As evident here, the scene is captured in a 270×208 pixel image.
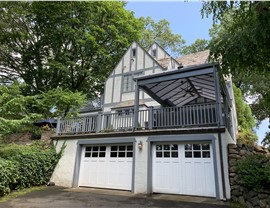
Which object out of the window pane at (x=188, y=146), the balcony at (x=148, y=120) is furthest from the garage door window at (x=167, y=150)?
the balcony at (x=148, y=120)

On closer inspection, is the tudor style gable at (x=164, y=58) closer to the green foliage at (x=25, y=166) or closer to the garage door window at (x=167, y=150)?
the garage door window at (x=167, y=150)

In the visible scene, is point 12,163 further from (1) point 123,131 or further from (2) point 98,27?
(2) point 98,27

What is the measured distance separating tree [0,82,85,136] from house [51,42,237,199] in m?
1.92

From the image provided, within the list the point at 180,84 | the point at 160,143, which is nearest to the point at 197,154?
the point at 160,143

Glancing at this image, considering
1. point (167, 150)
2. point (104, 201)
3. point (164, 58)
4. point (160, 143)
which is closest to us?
point (104, 201)

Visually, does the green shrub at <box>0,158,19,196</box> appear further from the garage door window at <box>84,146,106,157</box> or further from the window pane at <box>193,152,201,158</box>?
the window pane at <box>193,152,201,158</box>

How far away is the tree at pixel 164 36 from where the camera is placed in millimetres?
26344

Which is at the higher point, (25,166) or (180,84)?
(180,84)

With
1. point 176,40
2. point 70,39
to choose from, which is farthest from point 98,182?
point 176,40

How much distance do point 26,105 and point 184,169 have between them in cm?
863

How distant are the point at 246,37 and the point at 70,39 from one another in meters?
16.8

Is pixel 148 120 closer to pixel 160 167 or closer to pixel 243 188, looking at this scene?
pixel 160 167

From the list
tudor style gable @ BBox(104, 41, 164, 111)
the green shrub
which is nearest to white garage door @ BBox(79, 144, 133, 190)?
the green shrub

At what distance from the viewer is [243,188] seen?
6.13 meters
